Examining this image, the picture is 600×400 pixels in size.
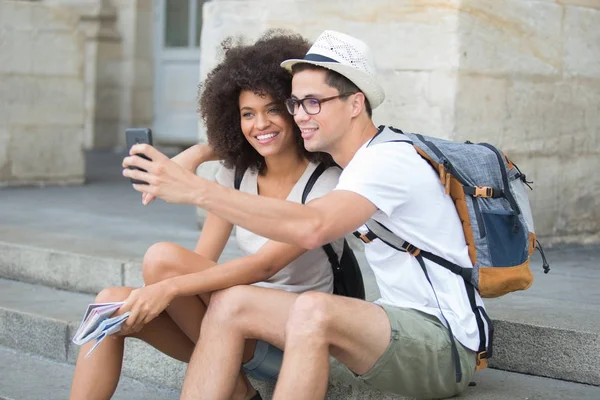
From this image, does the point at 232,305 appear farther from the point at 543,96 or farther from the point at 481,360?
the point at 543,96

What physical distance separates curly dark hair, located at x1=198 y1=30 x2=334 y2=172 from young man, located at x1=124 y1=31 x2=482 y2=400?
29 cm

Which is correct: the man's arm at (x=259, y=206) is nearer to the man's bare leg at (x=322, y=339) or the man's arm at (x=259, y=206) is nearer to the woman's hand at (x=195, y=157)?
the man's bare leg at (x=322, y=339)

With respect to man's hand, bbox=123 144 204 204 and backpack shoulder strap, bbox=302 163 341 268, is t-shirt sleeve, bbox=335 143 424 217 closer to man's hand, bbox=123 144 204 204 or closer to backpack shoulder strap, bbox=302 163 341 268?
man's hand, bbox=123 144 204 204

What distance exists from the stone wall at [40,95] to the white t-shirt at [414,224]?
6.16 meters

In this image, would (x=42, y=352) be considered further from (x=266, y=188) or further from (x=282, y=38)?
(x=282, y=38)

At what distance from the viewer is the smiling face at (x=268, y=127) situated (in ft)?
12.7

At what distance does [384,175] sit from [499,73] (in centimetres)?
267

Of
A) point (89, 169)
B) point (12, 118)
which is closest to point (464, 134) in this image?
point (12, 118)

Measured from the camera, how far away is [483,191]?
3305 millimetres

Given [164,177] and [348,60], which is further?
[348,60]

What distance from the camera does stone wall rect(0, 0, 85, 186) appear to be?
29.5 feet

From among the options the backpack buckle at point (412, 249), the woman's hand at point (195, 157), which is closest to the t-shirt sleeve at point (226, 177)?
the woman's hand at point (195, 157)

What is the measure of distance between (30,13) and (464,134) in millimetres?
4820

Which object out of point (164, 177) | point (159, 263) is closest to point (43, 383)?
point (159, 263)
